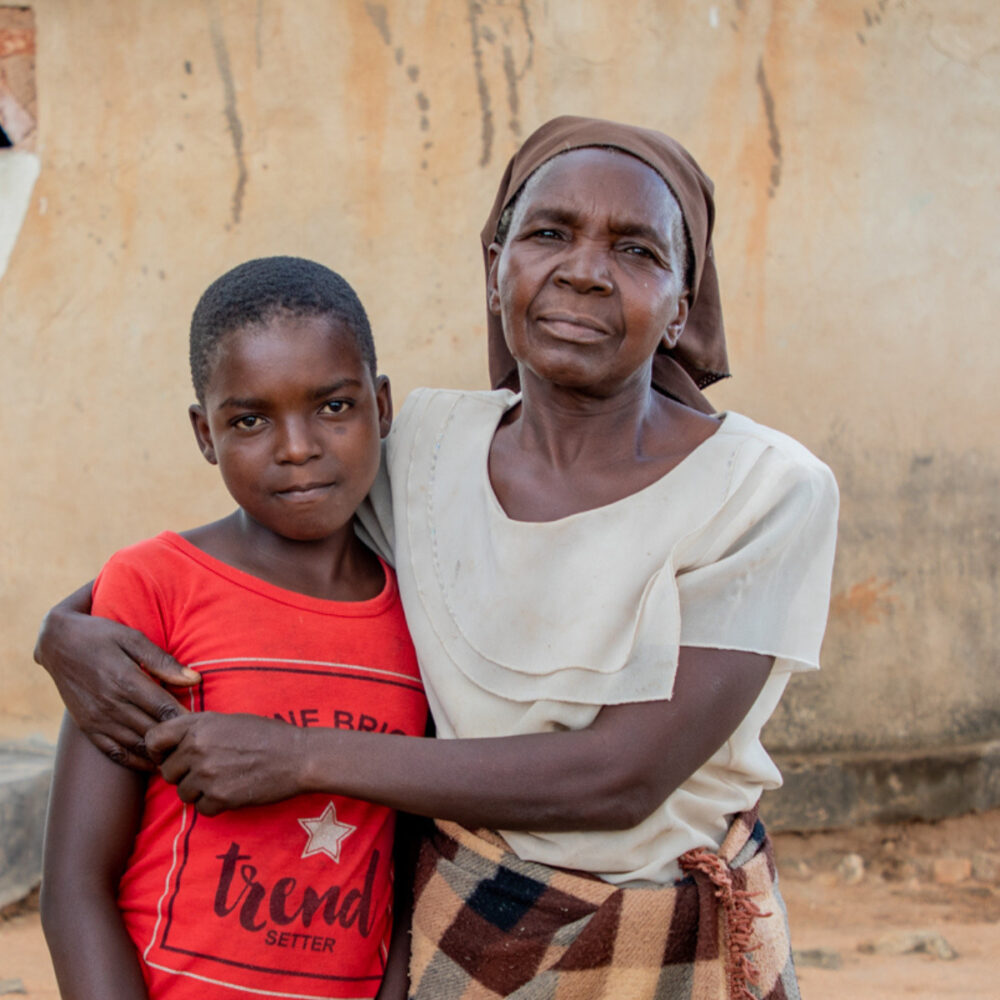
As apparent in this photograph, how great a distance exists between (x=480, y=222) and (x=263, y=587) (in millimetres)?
2779

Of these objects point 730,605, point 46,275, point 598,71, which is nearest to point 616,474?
point 730,605

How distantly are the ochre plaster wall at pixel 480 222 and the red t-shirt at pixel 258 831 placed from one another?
8.63ft

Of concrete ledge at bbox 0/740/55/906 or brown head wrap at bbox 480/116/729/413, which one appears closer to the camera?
brown head wrap at bbox 480/116/729/413

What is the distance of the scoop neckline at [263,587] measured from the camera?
1734mm

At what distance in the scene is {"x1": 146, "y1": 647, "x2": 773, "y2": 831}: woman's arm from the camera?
5.08 ft

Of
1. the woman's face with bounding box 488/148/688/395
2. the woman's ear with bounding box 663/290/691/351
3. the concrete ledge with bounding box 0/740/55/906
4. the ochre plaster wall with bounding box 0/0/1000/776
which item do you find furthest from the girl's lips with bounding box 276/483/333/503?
the concrete ledge with bounding box 0/740/55/906

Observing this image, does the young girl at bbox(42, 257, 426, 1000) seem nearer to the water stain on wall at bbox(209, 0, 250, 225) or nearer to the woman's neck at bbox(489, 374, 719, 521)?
the woman's neck at bbox(489, 374, 719, 521)

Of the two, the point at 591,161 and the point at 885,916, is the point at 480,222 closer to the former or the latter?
the point at 591,161

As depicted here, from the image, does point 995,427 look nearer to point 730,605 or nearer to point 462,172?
point 462,172

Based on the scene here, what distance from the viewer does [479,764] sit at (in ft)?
5.15

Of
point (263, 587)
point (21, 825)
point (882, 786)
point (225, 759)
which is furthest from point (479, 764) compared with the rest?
point (882, 786)

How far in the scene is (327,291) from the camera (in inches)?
71.7

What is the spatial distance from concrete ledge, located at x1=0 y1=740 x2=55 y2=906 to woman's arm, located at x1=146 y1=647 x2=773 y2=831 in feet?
8.99

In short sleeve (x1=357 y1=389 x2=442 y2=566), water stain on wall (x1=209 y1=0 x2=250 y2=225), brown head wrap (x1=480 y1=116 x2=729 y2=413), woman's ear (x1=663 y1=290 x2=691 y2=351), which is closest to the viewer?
brown head wrap (x1=480 y1=116 x2=729 y2=413)
